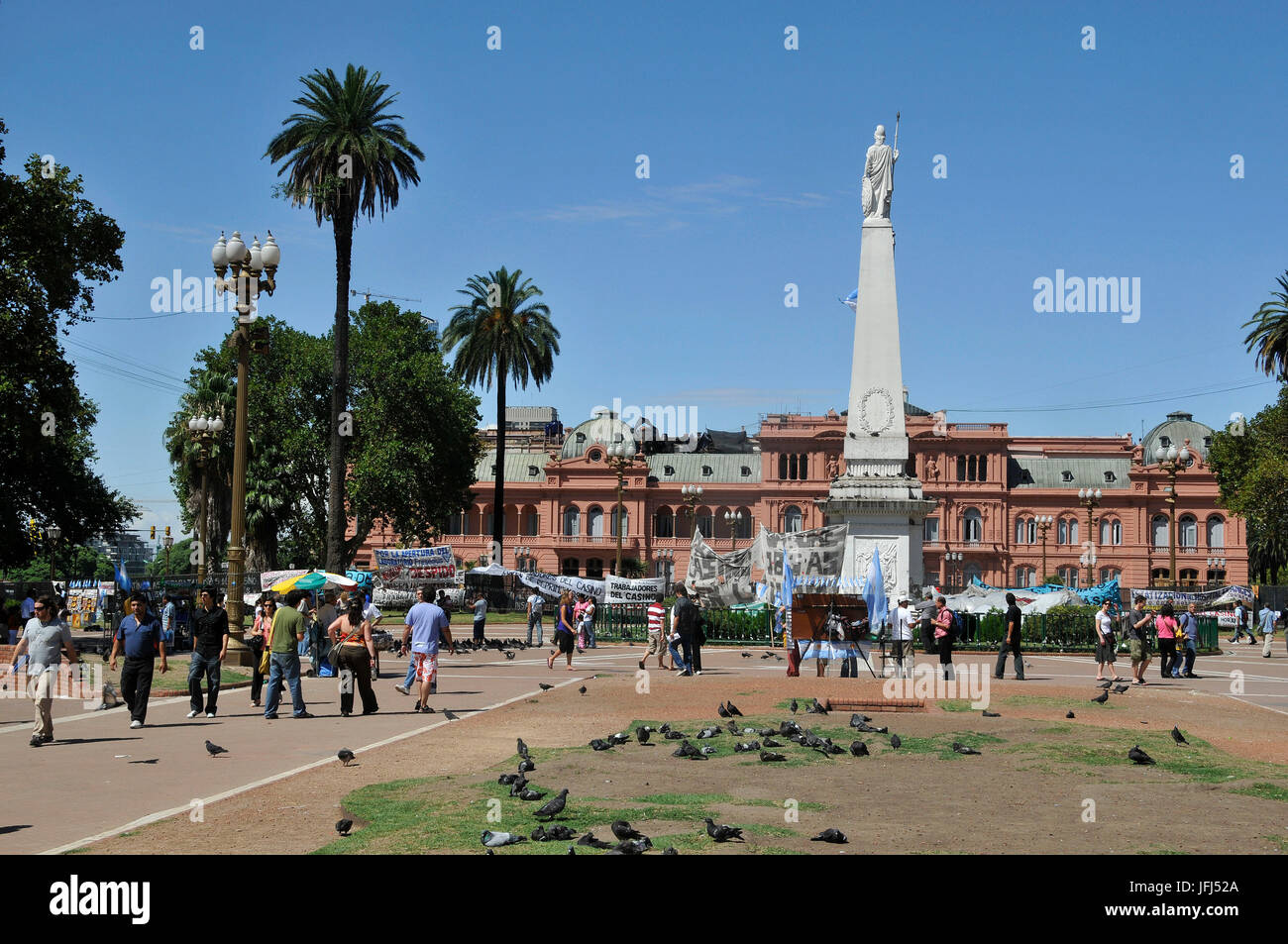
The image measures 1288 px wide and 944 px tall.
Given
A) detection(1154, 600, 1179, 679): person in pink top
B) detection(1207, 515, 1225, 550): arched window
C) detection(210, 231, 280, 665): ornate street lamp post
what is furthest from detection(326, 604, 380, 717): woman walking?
detection(1207, 515, 1225, 550): arched window

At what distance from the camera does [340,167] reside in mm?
38156

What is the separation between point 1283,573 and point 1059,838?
72.2 m

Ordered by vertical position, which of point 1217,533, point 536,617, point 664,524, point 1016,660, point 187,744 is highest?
point 664,524

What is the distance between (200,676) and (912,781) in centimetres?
996

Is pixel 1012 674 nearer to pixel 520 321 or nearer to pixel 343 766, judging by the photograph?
pixel 343 766

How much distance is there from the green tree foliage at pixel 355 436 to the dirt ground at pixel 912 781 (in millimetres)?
37969

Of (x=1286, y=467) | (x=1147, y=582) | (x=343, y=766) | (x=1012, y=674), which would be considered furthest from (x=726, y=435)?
(x=343, y=766)

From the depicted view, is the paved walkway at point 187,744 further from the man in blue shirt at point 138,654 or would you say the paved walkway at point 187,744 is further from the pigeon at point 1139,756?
the pigeon at point 1139,756

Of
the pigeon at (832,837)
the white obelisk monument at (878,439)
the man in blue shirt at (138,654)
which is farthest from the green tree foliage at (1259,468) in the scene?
the pigeon at (832,837)

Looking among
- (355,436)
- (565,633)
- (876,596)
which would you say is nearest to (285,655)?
(565,633)

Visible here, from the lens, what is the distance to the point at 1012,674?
26.6 m

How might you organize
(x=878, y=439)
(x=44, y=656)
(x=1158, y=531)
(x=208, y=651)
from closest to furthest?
(x=44, y=656) < (x=208, y=651) < (x=878, y=439) < (x=1158, y=531)

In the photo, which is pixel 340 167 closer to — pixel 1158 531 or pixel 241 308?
pixel 241 308

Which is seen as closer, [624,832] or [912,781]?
[624,832]
